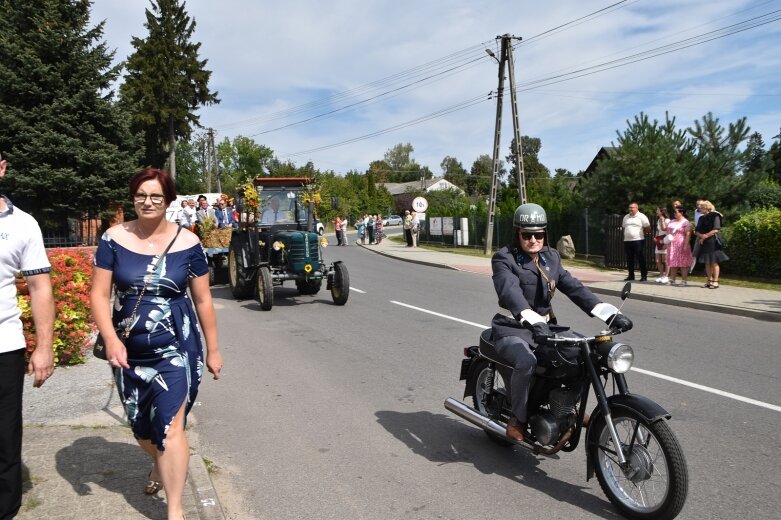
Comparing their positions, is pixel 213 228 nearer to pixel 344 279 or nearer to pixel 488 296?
pixel 344 279

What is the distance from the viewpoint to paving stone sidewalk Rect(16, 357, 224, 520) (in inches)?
146

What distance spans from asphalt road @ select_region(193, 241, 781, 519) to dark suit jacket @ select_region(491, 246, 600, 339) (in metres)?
1.06

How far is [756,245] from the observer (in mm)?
15156

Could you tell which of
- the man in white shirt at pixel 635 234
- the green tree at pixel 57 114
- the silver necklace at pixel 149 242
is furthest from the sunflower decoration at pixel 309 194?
the green tree at pixel 57 114

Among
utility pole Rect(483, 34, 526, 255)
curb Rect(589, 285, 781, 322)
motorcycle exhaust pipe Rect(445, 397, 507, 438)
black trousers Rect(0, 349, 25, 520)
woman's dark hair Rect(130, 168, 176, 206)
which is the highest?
utility pole Rect(483, 34, 526, 255)

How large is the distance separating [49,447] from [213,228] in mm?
12095

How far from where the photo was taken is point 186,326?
3490 mm

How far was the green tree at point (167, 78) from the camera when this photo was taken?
38875 millimetres

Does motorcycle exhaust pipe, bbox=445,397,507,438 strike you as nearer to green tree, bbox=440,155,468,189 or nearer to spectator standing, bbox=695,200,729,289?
spectator standing, bbox=695,200,729,289

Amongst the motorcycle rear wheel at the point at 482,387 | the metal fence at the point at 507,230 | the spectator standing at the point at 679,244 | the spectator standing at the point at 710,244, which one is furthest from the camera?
the metal fence at the point at 507,230

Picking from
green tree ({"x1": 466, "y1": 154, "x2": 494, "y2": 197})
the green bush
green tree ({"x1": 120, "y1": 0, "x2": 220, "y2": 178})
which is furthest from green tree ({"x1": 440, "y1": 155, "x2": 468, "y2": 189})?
the green bush

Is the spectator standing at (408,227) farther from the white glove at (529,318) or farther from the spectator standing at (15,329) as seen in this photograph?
the spectator standing at (15,329)

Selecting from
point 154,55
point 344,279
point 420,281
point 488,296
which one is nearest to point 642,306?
point 488,296

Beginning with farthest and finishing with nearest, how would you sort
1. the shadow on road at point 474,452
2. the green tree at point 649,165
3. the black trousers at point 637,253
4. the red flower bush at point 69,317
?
the green tree at point 649,165, the black trousers at point 637,253, the red flower bush at point 69,317, the shadow on road at point 474,452
